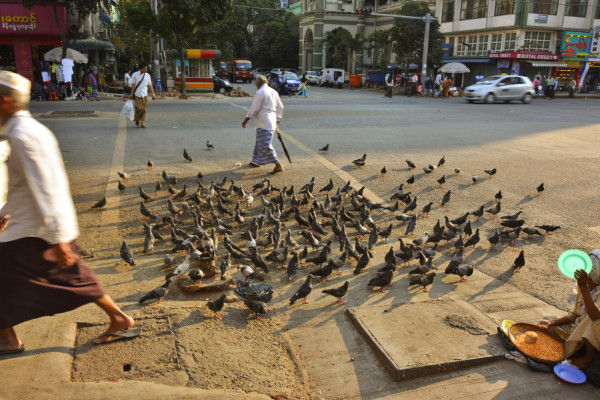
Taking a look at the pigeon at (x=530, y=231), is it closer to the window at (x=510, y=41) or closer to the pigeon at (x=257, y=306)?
the pigeon at (x=257, y=306)

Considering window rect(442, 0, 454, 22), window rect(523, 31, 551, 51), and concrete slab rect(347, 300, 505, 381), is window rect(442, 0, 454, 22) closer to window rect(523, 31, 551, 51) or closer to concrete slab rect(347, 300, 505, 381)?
window rect(523, 31, 551, 51)

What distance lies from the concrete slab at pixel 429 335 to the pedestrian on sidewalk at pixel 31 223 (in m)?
2.35

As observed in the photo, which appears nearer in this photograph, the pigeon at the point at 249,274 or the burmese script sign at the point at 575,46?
the pigeon at the point at 249,274

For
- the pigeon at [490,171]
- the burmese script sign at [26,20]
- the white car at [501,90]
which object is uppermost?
the burmese script sign at [26,20]

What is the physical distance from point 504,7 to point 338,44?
18.1 metres

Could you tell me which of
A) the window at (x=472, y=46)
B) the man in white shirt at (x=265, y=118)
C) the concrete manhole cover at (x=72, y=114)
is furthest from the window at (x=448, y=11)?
the man in white shirt at (x=265, y=118)

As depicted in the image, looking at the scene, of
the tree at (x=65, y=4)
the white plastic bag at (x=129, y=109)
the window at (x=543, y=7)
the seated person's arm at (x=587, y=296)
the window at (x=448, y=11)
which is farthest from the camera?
the window at (x=448, y=11)

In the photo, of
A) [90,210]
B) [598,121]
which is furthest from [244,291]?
[598,121]

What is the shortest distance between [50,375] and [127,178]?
19.2 ft

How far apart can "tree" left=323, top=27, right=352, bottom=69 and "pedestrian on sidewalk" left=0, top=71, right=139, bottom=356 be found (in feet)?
166

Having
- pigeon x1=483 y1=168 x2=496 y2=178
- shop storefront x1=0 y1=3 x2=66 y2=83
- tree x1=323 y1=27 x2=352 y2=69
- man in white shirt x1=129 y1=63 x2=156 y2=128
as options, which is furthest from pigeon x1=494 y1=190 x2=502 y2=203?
tree x1=323 y1=27 x2=352 y2=69

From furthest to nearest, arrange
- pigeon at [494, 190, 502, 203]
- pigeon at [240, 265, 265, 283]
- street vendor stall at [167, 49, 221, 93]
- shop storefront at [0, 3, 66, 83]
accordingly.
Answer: street vendor stall at [167, 49, 221, 93], shop storefront at [0, 3, 66, 83], pigeon at [494, 190, 502, 203], pigeon at [240, 265, 265, 283]

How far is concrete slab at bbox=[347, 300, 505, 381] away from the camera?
3508mm

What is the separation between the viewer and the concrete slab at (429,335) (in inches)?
138
